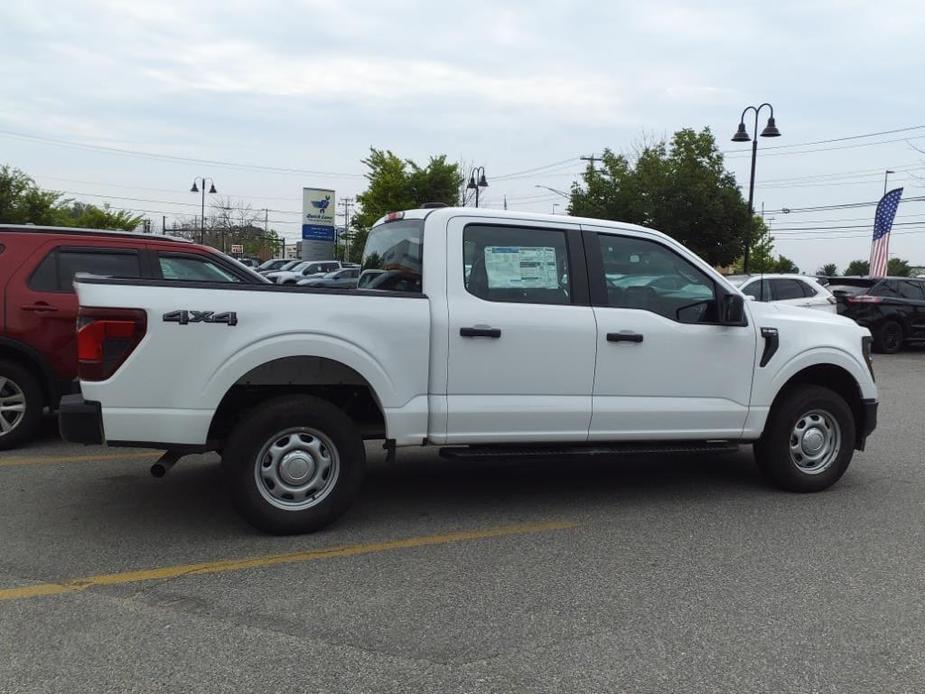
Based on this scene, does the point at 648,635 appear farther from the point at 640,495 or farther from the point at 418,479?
the point at 418,479

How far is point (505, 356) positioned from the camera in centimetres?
507

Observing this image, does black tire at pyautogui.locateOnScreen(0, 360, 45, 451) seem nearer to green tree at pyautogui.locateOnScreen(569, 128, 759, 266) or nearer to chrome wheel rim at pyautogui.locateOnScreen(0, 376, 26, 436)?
chrome wheel rim at pyautogui.locateOnScreen(0, 376, 26, 436)

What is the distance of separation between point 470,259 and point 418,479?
200 cm

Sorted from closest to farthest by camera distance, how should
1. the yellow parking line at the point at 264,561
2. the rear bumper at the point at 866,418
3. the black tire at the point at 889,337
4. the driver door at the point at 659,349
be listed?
the yellow parking line at the point at 264,561 → the driver door at the point at 659,349 → the rear bumper at the point at 866,418 → the black tire at the point at 889,337

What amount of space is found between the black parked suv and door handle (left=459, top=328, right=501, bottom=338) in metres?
15.0

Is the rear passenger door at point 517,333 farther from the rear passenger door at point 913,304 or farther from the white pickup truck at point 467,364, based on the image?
the rear passenger door at point 913,304

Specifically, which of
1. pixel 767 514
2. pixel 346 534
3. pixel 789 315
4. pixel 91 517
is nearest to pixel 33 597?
pixel 91 517

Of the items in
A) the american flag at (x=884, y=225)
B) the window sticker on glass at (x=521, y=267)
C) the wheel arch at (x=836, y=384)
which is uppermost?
the american flag at (x=884, y=225)

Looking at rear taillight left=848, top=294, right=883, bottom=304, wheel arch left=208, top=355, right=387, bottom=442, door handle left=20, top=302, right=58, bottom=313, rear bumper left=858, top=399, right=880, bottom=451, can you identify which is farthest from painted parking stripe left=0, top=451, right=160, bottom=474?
rear taillight left=848, top=294, right=883, bottom=304

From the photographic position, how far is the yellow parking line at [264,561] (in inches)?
158

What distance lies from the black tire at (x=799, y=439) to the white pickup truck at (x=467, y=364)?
15 mm

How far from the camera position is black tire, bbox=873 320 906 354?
57.9ft

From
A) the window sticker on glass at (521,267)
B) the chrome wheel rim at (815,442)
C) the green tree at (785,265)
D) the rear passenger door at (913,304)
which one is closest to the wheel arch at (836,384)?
the chrome wheel rim at (815,442)

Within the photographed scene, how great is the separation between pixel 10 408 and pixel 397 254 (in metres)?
3.73
